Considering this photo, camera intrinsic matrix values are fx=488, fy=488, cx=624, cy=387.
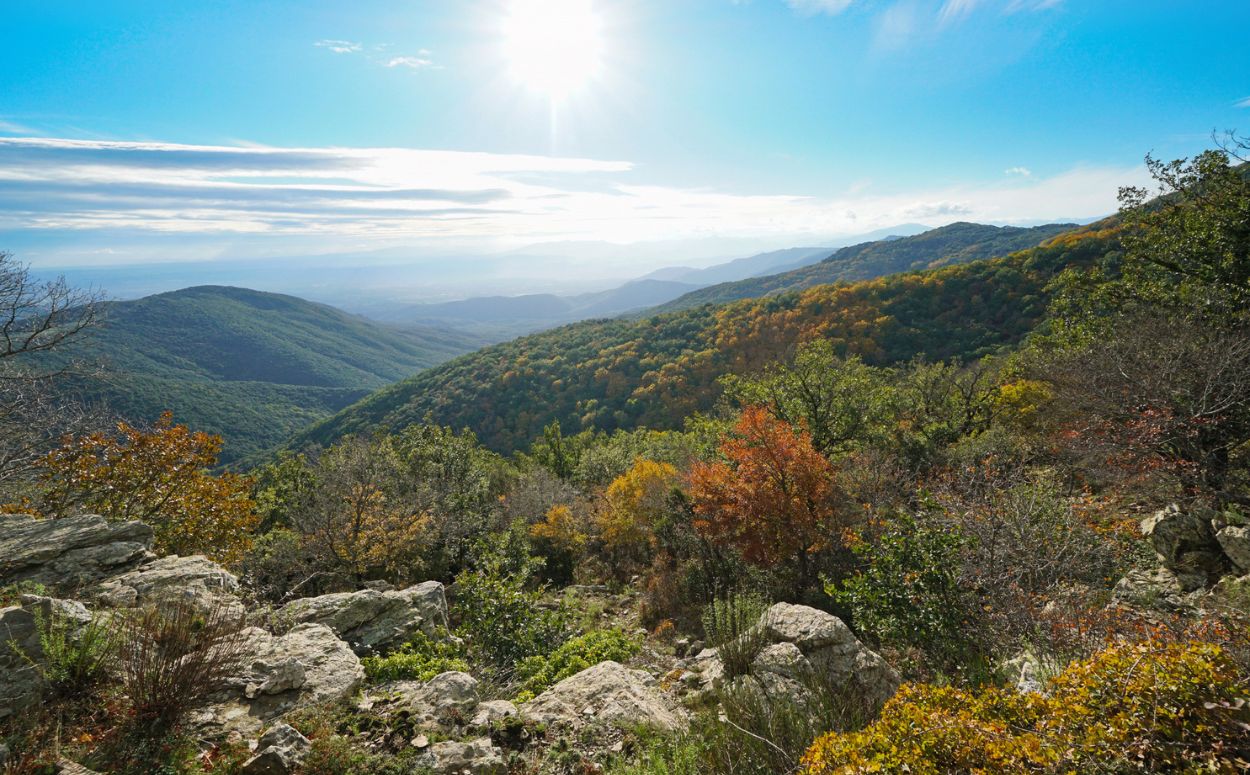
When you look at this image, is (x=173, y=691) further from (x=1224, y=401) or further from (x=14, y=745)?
(x=1224, y=401)

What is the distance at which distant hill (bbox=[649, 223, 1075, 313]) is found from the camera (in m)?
143

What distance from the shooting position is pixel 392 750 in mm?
5430

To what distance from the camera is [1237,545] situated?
7688 millimetres

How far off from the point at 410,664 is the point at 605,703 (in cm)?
324

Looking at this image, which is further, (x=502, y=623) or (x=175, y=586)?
(x=502, y=623)

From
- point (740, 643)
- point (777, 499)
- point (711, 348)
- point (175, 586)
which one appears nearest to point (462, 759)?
point (740, 643)

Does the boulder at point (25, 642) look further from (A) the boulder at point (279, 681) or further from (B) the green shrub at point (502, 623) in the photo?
(B) the green shrub at point (502, 623)

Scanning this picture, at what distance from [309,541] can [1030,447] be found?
75.0 ft

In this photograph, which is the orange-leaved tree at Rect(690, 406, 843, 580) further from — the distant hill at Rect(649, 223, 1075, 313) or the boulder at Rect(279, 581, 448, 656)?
the distant hill at Rect(649, 223, 1075, 313)

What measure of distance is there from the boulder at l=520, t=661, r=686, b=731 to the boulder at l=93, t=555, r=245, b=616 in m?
4.37

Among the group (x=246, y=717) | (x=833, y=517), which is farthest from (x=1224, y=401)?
(x=246, y=717)

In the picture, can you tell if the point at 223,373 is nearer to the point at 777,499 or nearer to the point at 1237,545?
the point at 777,499

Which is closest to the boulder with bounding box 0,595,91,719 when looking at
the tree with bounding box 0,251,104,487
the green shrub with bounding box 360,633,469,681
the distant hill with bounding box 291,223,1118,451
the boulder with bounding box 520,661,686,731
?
the green shrub with bounding box 360,633,469,681

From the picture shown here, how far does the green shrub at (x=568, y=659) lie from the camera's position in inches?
327
